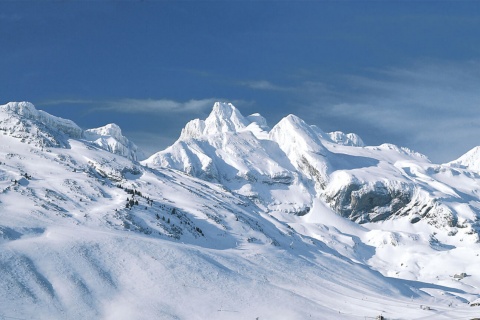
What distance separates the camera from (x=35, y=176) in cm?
12000

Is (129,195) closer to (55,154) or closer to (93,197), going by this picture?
(93,197)

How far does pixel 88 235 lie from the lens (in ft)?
292

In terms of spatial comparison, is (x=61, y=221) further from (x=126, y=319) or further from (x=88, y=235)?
(x=126, y=319)

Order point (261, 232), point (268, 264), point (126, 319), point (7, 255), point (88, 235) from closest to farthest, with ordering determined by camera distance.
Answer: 1. point (126, 319)
2. point (7, 255)
3. point (88, 235)
4. point (268, 264)
5. point (261, 232)

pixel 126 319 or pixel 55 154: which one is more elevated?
pixel 55 154

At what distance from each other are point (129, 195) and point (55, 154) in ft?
115

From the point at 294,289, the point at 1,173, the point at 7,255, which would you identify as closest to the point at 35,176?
the point at 1,173

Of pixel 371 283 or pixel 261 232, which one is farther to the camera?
pixel 261 232

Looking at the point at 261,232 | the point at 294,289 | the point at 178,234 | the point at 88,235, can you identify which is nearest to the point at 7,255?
the point at 88,235

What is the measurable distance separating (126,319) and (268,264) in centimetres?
4320

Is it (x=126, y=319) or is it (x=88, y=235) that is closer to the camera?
(x=126, y=319)

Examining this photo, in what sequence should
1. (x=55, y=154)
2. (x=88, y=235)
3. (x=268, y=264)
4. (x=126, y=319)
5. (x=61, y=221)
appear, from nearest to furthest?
(x=126, y=319) < (x=88, y=235) < (x=61, y=221) < (x=268, y=264) < (x=55, y=154)

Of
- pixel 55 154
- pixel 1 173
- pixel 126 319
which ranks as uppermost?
pixel 55 154

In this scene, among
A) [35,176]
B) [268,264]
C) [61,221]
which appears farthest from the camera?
[35,176]
